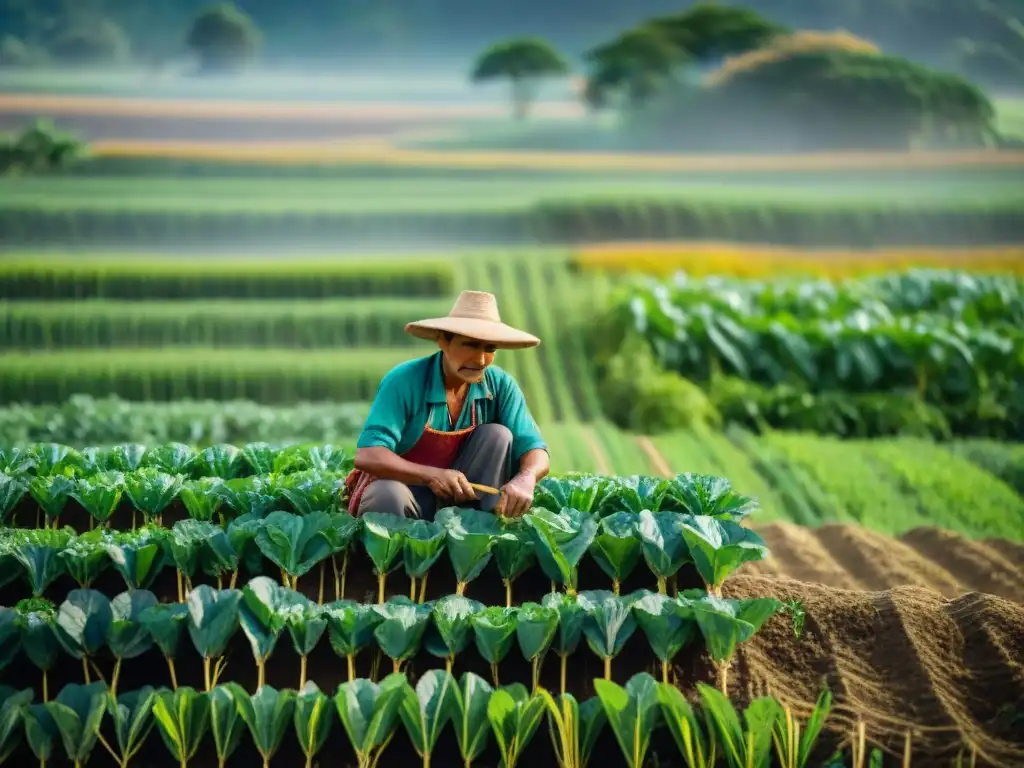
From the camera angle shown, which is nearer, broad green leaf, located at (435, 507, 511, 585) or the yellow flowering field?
broad green leaf, located at (435, 507, 511, 585)

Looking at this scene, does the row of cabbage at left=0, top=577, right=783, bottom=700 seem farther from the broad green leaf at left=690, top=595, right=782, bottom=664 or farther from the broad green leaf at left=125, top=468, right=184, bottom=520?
the broad green leaf at left=125, top=468, right=184, bottom=520

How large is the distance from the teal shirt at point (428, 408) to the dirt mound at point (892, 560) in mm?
1069

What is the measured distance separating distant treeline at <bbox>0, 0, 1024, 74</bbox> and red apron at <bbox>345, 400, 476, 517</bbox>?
32.3 ft

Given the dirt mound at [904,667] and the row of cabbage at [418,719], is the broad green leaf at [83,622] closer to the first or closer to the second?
the row of cabbage at [418,719]

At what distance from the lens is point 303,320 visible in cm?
990

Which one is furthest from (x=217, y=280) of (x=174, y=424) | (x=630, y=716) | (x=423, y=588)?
(x=630, y=716)

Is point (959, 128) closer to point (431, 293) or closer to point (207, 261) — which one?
point (431, 293)

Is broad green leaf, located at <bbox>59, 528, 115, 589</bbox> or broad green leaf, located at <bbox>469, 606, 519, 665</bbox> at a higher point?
broad green leaf, located at <bbox>59, 528, 115, 589</bbox>

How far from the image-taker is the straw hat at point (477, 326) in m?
4.07

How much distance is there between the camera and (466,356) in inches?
164

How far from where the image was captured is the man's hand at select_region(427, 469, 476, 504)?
4125 mm

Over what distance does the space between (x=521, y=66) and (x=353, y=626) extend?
35.3 ft

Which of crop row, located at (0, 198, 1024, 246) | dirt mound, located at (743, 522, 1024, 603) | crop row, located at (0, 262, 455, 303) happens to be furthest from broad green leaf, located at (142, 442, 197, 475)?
crop row, located at (0, 198, 1024, 246)

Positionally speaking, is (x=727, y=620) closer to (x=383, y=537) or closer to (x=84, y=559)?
(x=383, y=537)
